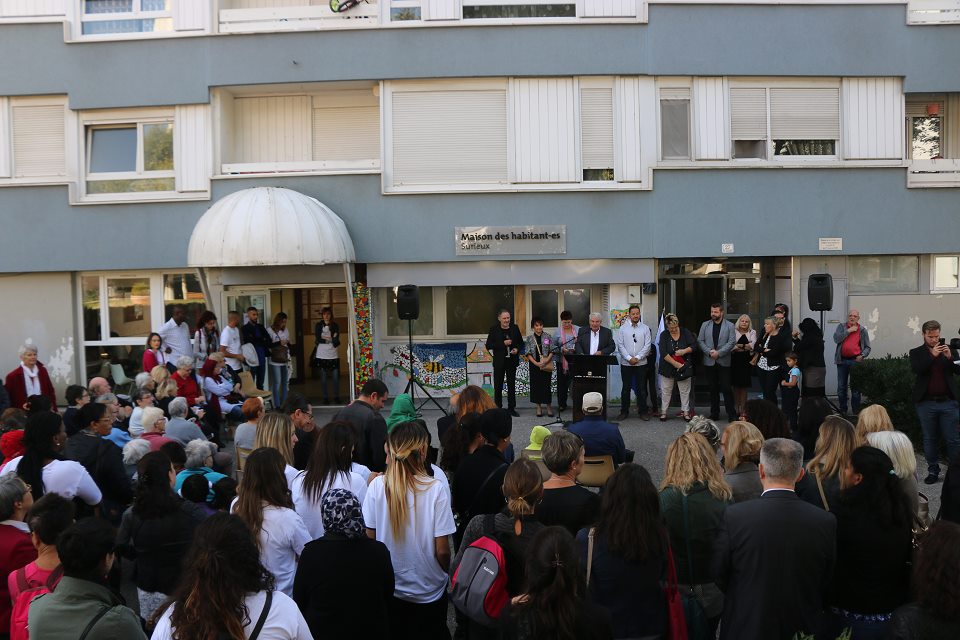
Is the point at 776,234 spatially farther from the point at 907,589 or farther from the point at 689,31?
the point at 907,589

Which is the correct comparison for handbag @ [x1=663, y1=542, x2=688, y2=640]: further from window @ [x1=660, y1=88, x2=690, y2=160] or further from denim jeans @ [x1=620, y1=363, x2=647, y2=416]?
window @ [x1=660, y1=88, x2=690, y2=160]

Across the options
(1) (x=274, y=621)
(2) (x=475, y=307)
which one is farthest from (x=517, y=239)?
(1) (x=274, y=621)

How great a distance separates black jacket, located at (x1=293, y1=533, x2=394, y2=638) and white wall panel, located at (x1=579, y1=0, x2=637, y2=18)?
44.8 feet

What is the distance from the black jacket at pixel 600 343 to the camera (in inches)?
556

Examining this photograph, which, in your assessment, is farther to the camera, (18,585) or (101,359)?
A: (101,359)

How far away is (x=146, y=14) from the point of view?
16375 millimetres

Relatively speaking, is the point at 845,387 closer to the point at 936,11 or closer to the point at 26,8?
the point at 936,11

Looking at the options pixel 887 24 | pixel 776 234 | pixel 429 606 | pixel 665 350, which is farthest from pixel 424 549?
pixel 887 24

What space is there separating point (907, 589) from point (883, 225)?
13.2 meters

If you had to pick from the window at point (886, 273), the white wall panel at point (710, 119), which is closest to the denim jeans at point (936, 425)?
the window at point (886, 273)

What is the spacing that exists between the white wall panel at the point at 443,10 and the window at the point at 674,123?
4.08 meters

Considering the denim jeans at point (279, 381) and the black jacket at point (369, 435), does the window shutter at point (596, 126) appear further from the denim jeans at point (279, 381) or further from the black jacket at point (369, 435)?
the black jacket at point (369, 435)

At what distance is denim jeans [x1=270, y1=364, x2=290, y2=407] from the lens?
15625mm

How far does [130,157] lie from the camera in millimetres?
16672
